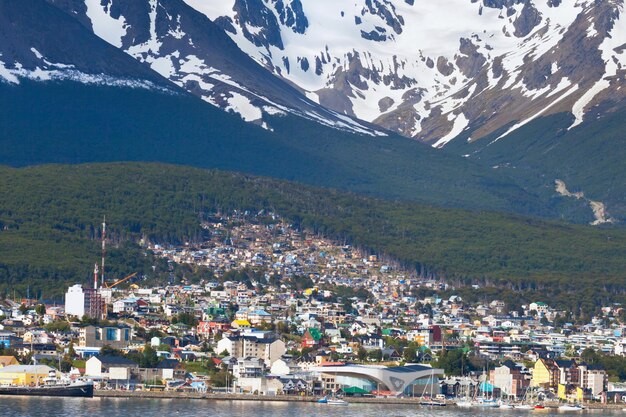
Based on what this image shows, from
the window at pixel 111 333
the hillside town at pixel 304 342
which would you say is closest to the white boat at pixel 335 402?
the hillside town at pixel 304 342

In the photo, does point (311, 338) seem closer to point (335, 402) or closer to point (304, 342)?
point (304, 342)

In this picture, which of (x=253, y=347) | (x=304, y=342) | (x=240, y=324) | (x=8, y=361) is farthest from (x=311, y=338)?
(x=8, y=361)

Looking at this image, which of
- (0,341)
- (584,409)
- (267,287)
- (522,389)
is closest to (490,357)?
(522,389)

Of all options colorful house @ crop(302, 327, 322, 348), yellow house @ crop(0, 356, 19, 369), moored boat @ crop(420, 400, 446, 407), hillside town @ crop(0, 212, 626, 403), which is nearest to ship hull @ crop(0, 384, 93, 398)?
hillside town @ crop(0, 212, 626, 403)

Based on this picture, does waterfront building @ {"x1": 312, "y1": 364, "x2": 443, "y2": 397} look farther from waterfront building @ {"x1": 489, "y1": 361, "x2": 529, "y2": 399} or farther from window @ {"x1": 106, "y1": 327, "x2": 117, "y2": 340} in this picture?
window @ {"x1": 106, "y1": 327, "x2": 117, "y2": 340}

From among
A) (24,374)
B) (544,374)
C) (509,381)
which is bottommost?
(509,381)

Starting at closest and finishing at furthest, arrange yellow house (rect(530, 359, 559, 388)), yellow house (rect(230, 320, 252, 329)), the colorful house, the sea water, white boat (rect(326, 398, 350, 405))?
1. the sea water
2. white boat (rect(326, 398, 350, 405))
3. yellow house (rect(530, 359, 559, 388))
4. the colorful house
5. yellow house (rect(230, 320, 252, 329))

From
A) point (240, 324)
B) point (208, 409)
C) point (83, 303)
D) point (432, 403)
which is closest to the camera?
point (208, 409)
